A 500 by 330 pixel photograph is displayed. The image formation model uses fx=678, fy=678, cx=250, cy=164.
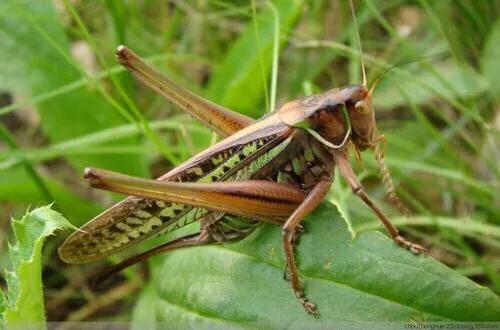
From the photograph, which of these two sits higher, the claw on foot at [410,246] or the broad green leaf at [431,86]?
the broad green leaf at [431,86]

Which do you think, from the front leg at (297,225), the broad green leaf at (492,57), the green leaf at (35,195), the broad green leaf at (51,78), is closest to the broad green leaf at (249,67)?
the broad green leaf at (51,78)

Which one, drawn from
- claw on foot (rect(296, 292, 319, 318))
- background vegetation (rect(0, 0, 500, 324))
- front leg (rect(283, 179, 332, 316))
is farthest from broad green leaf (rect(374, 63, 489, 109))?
claw on foot (rect(296, 292, 319, 318))

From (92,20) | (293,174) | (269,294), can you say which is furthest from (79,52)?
(269,294)

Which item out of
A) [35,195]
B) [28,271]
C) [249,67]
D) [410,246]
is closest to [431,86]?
[249,67]

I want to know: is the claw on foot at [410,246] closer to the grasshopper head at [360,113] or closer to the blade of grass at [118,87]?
the grasshopper head at [360,113]

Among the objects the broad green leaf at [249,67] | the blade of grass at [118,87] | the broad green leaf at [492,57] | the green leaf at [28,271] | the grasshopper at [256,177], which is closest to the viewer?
the green leaf at [28,271]
